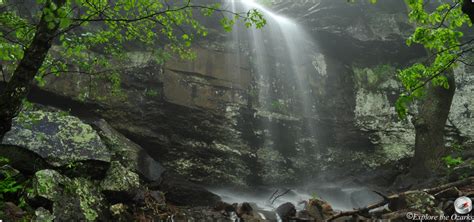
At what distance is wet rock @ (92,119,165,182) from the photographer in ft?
27.6

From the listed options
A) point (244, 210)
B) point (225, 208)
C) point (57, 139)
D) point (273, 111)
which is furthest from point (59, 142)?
point (273, 111)

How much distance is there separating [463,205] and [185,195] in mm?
6046

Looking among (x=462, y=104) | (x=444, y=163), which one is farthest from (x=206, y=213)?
(x=462, y=104)

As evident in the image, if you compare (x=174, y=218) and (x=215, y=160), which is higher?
(x=215, y=160)

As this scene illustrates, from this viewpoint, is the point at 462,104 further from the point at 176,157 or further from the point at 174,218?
the point at 174,218

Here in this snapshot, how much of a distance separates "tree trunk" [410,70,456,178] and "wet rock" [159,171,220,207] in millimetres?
5960

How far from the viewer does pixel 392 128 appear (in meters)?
12.9

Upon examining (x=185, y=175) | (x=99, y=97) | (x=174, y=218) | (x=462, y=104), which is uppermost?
(x=462, y=104)

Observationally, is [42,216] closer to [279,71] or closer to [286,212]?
[286,212]

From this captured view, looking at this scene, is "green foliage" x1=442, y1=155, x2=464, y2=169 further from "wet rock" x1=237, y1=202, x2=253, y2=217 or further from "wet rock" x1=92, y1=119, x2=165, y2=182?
"wet rock" x1=92, y1=119, x2=165, y2=182

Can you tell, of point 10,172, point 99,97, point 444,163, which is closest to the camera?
point 10,172

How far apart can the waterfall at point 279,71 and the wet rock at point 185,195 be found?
4.03 meters

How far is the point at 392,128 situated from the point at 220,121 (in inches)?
264

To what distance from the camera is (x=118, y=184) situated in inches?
264
